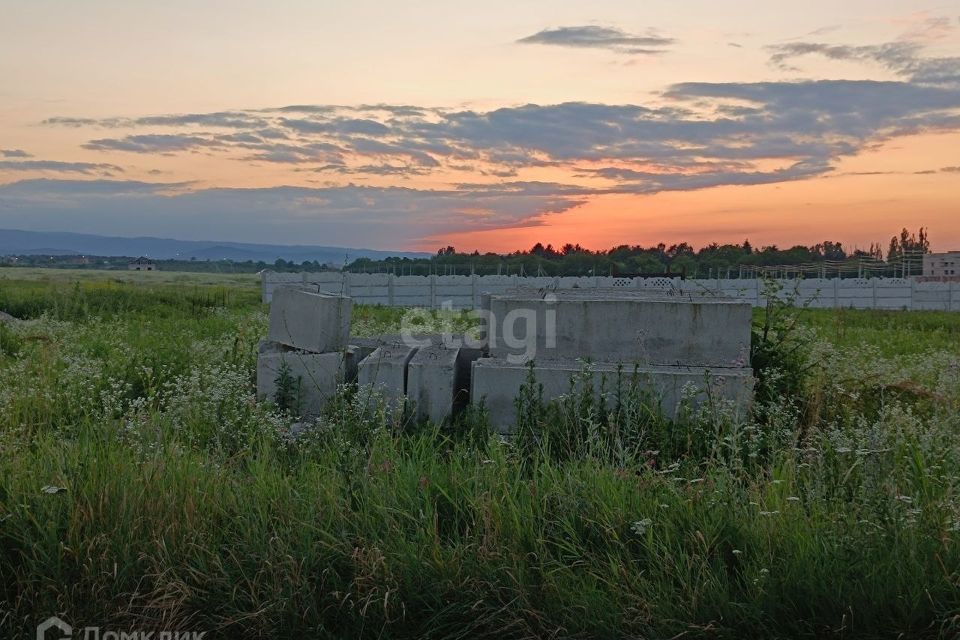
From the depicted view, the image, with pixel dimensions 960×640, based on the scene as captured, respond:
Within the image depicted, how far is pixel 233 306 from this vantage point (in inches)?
872

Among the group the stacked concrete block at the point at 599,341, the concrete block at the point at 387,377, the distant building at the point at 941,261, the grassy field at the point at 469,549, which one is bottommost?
the grassy field at the point at 469,549

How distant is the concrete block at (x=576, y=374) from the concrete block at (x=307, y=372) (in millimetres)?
1422

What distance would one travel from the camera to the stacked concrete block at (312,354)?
7.29m

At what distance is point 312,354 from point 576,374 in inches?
103

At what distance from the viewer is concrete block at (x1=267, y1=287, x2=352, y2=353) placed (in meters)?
7.38

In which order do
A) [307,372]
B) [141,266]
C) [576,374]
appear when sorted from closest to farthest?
1. [576,374]
2. [307,372]
3. [141,266]

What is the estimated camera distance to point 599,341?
22.5 feet

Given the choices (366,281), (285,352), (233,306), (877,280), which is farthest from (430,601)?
(877,280)

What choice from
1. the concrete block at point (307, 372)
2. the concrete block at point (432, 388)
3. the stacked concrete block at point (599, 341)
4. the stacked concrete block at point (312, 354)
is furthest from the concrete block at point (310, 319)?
the stacked concrete block at point (599, 341)

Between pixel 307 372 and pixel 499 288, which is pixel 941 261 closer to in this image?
pixel 499 288

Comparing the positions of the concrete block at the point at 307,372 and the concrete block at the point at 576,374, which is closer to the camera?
the concrete block at the point at 576,374

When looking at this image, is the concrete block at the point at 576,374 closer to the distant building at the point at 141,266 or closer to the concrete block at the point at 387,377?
the concrete block at the point at 387,377

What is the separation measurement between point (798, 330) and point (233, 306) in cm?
1736

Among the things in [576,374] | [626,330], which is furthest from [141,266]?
[576,374]
